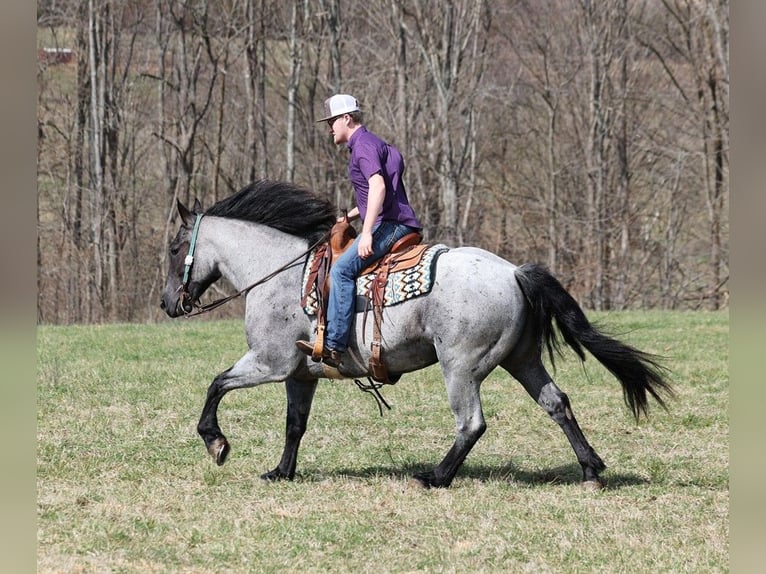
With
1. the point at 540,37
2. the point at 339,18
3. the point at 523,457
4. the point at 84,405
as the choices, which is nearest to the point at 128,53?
the point at 339,18

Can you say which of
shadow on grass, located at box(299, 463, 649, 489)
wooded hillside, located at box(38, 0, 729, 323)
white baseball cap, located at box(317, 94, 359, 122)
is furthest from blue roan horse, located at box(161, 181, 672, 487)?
wooded hillside, located at box(38, 0, 729, 323)

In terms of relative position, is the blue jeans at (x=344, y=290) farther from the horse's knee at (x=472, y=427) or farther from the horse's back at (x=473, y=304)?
the horse's knee at (x=472, y=427)

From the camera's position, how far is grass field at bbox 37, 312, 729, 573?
5.21 metres

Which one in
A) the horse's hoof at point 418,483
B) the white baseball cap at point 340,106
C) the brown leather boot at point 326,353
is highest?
the white baseball cap at point 340,106

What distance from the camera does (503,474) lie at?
734 cm

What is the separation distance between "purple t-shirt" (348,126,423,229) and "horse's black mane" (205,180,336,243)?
1.72 feet

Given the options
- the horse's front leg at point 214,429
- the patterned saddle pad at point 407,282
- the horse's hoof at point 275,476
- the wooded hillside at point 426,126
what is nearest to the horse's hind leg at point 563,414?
the patterned saddle pad at point 407,282

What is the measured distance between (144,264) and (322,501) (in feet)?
56.5

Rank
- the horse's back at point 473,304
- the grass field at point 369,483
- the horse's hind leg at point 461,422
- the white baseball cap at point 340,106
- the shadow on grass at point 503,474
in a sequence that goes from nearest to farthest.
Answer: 1. the grass field at point 369,483
2. the horse's back at point 473,304
3. the horse's hind leg at point 461,422
4. the white baseball cap at point 340,106
5. the shadow on grass at point 503,474

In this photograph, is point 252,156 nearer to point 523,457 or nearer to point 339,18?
point 339,18

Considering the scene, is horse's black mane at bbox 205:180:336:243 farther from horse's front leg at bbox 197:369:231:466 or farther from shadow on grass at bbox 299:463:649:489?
shadow on grass at bbox 299:463:649:489

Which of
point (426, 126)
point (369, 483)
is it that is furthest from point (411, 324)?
point (426, 126)

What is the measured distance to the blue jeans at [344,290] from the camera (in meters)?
6.67

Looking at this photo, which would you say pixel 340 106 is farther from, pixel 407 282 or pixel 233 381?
pixel 233 381
